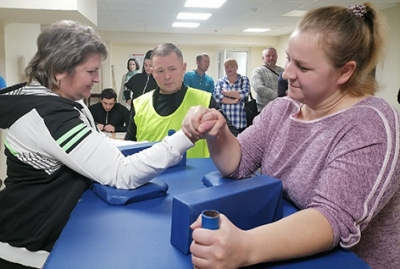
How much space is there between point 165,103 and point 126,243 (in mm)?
1409

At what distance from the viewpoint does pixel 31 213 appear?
41.5 inches

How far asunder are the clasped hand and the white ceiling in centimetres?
403

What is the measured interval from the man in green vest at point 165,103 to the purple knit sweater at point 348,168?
0.95 m

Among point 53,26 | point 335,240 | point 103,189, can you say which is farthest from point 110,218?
point 53,26

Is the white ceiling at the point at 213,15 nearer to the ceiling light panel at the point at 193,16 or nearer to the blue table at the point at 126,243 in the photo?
the ceiling light panel at the point at 193,16

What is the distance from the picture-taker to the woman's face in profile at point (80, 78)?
1.20 m

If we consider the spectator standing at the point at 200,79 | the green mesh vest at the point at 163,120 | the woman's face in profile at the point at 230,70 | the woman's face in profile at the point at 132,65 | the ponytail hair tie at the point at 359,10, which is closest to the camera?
the ponytail hair tie at the point at 359,10

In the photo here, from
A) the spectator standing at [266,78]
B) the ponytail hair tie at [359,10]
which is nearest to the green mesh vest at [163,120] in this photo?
the ponytail hair tie at [359,10]

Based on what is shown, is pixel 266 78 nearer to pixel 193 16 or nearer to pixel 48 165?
pixel 193 16

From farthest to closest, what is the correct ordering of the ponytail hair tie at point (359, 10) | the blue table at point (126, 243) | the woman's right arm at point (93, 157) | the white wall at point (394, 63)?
1. the white wall at point (394, 63)
2. the woman's right arm at point (93, 157)
3. the ponytail hair tie at point (359, 10)
4. the blue table at point (126, 243)

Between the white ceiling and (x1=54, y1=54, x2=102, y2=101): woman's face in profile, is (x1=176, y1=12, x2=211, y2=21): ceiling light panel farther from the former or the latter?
(x1=54, y1=54, x2=102, y2=101): woman's face in profile

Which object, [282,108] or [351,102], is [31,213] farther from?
[351,102]

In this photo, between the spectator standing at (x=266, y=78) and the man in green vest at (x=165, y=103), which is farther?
the spectator standing at (x=266, y=78)

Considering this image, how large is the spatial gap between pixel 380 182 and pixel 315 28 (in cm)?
40
